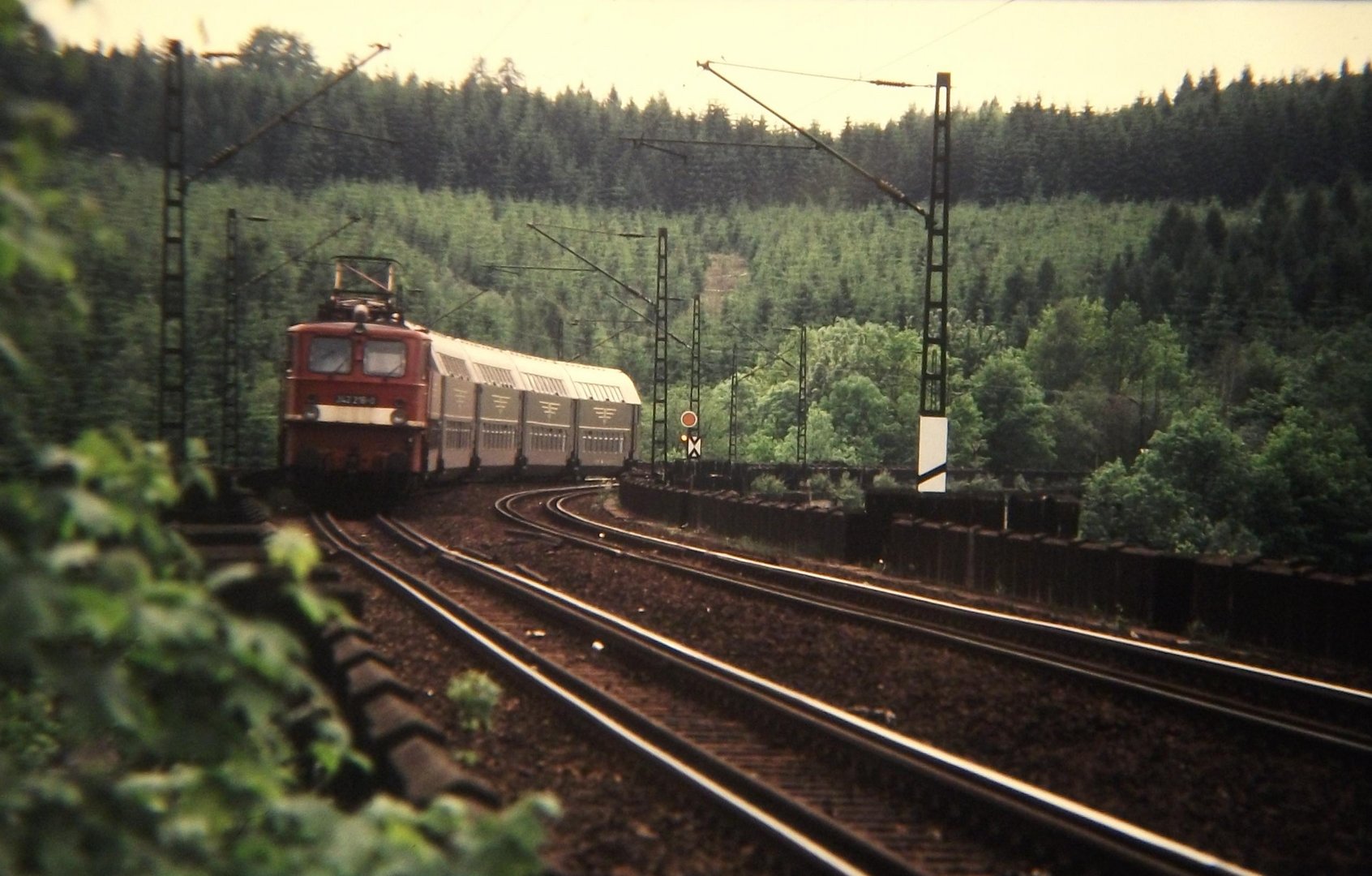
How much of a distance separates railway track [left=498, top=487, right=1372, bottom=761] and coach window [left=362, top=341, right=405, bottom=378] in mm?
8163

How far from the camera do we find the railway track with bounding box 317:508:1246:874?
22.2ft

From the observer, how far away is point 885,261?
552 ft

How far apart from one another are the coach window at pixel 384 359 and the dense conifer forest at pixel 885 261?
216 inches

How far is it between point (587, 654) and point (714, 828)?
20.9 ft

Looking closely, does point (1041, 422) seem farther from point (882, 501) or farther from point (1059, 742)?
point (1059, 742)

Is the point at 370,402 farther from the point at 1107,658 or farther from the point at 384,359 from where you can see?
the point at 1107,658

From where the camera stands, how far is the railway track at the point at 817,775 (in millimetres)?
6758

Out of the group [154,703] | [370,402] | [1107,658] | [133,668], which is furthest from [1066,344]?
[154,703]

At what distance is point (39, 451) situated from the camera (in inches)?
152

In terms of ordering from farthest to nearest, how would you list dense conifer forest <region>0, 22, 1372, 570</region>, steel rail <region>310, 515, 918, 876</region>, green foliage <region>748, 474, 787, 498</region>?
dense conifer forest <region>0, 22, 1372, 570</region> < green foliage <region>748, 474, 787, 498</region> < steel rail <region>310, 515, 918, 876</region>

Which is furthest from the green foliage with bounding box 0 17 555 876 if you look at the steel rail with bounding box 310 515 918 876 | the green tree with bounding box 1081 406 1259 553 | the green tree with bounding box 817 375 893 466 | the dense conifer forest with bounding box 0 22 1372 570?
the green tree with bounding box 817 375 893 466

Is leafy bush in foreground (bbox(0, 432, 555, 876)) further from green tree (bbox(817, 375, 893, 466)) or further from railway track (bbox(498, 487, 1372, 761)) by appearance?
green tree (bbox(817, 375, 893, 466))

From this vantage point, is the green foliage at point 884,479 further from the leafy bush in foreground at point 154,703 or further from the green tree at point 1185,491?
the leafy bush in foreground at point 154,703

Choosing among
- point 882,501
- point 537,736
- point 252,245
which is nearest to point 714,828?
point 537,736
